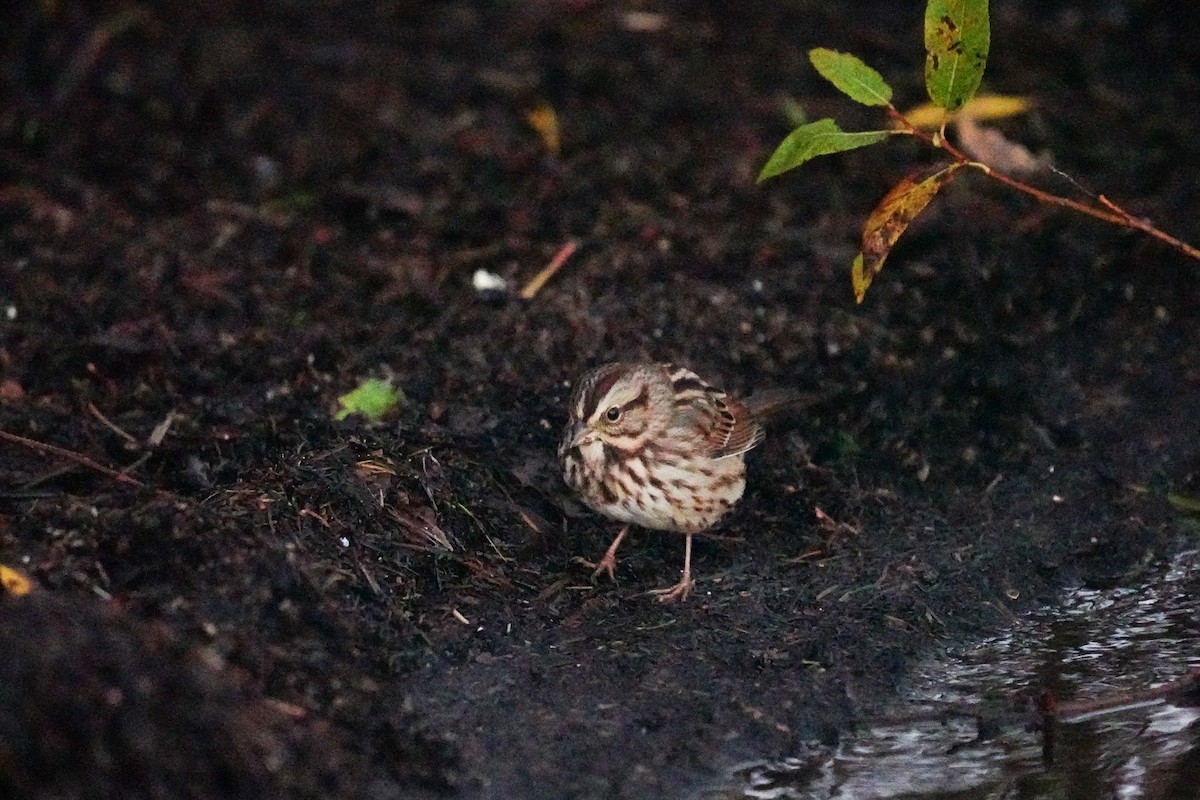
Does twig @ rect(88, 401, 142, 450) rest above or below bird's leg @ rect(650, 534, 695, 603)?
below

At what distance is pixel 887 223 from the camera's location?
218 inches

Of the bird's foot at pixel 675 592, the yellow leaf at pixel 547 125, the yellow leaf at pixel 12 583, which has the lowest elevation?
the bird's foot at pixel 675 592

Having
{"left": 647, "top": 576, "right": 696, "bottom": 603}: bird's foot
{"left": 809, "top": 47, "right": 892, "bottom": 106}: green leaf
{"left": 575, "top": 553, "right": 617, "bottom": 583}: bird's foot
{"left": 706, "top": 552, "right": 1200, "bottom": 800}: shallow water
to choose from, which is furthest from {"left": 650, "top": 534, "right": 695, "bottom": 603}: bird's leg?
{"left": 809, "top": 47, "right": 892, "bottom": 106}: green leaf

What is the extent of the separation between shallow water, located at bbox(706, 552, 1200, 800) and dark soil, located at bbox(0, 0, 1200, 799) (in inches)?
5.1

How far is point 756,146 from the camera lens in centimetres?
927

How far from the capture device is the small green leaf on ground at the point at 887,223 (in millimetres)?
5504

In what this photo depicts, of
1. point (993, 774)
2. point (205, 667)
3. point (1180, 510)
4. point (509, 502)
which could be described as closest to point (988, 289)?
point (1180, 510)

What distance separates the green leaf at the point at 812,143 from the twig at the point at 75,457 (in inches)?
100

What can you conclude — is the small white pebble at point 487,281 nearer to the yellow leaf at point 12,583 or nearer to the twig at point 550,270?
the twig at point 550,270

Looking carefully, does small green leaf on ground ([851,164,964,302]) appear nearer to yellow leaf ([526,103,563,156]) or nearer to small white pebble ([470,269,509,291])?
small white pebble ([470,269,509,291])

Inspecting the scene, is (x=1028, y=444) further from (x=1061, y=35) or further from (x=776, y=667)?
(x=1061, y=35)

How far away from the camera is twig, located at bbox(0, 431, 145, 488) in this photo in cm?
593

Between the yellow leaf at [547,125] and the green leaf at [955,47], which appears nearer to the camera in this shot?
the green leaf at [955,47]

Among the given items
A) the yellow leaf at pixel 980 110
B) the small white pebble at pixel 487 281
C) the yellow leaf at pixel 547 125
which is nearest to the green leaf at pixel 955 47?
the small white pebble at pixel 487 281
